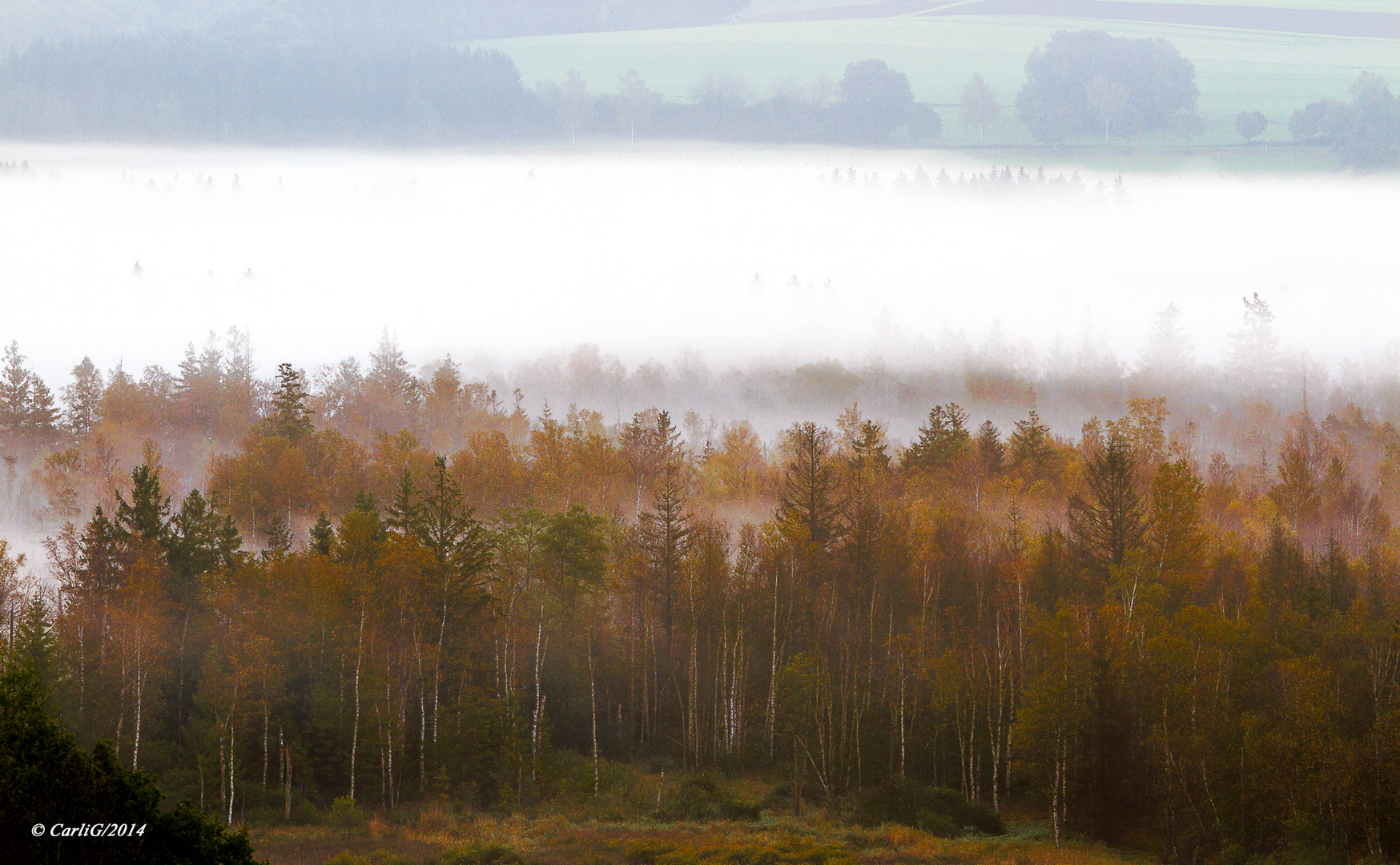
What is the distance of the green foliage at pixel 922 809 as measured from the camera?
5691 centimetres

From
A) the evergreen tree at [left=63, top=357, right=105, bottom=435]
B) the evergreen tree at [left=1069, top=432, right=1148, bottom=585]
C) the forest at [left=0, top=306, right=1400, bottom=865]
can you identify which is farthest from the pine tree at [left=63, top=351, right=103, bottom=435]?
the evergreen tree at [left=1069, top=432, right=1148, bottom=585]

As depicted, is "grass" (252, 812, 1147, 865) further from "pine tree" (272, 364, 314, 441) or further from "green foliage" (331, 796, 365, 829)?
"pine tree" (272, 364, 314, 441)

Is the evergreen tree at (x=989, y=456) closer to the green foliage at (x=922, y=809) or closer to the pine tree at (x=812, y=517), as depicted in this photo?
the pine tree at (x=812, y=517)

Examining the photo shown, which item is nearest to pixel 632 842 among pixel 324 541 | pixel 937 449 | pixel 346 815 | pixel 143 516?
pixel 346 815

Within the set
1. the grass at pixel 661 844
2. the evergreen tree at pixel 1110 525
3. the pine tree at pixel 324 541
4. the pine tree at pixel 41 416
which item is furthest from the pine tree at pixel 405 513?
the pine tree at pixel 41 416

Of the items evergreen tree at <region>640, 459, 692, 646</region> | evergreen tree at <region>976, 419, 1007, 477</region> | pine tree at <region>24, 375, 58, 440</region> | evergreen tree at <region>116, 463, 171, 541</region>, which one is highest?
pine tree at <region>24, 375, 58, 440</region>

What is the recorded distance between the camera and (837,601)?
Answer: 2948 inches

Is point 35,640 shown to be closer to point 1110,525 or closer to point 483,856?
point 483,856

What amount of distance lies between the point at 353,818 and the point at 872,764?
27.9m

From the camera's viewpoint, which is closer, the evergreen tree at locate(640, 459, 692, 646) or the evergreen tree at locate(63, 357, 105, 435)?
the evergreen tree at locate(640, 459, 692, 646)

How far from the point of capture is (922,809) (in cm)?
5706

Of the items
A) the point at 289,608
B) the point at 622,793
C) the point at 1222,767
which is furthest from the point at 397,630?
the point at 1222,767

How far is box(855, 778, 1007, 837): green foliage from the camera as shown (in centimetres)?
5691

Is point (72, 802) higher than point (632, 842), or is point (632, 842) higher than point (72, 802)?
point (72, 802)
